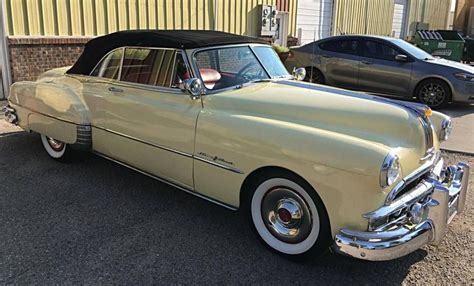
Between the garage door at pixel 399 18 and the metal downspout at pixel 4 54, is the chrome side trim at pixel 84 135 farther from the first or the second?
the garage door at pixel 399 18

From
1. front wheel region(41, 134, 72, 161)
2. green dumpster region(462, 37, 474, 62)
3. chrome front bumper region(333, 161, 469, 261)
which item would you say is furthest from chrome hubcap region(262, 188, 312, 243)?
green dumpster region(462, 37, 474, 62)

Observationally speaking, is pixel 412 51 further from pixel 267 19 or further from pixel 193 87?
pixel 193 87

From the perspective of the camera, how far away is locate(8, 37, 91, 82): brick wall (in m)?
8.32

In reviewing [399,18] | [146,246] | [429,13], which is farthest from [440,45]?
[146,246]

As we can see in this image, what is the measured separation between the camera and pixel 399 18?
22469mm

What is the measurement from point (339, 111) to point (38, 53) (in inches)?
287

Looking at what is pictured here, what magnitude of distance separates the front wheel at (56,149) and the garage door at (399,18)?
2046cm

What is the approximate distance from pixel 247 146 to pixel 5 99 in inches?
280

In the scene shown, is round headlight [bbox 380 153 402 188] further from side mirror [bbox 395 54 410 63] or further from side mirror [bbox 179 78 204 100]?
side mirror [bbox 395 54 410 63]

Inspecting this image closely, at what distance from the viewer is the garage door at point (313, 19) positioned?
15.9 meters

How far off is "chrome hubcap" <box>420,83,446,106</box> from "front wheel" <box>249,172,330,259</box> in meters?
6.95

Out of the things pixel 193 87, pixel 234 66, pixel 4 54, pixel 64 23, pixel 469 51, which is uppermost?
pixel 64 23

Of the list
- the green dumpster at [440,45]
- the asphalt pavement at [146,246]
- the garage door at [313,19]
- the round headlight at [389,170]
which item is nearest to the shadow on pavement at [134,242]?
the asphalt pavement at [146,246]

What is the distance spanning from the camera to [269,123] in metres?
3.22
